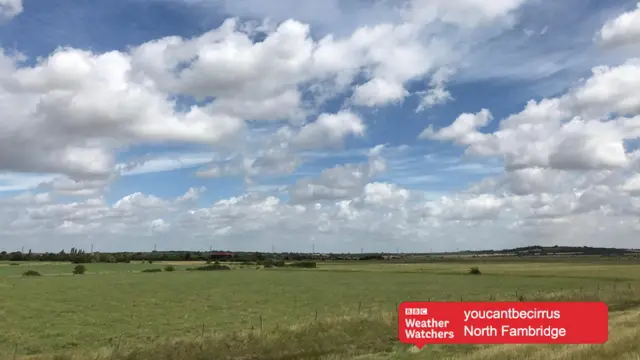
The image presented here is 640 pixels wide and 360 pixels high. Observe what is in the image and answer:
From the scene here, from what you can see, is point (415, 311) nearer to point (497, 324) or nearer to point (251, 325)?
point (497, 324)

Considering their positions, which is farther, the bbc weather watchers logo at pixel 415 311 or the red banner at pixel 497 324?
the bbc weather watchers logo at pixel 415 311

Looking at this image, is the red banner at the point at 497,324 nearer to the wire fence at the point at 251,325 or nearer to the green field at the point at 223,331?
the green field at the point at 223,331

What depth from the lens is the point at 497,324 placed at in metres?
25.6

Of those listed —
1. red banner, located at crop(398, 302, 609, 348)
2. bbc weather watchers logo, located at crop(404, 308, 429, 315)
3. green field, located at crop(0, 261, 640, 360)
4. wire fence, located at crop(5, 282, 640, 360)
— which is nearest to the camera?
red banner, located at crop(398, 302, 609, 348)

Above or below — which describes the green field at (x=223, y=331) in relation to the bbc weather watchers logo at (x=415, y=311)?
below

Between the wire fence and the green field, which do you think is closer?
the green field

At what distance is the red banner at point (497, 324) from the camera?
22.0 metres

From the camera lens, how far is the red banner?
72.2 feet

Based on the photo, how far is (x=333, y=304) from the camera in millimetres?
51656

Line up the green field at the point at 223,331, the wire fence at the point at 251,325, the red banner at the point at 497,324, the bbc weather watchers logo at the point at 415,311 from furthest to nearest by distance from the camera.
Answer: the wire fence at the point at 251,325, the bbc weather watchers logo at the point at 415,311, the green field at the point at 223,331, the red banner at the point at 497,324

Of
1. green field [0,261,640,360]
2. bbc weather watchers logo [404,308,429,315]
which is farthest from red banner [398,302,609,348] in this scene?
green field [0,261,640,360]

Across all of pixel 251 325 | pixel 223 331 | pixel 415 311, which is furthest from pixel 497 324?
pixel 251 325

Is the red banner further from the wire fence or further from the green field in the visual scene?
the wire fence

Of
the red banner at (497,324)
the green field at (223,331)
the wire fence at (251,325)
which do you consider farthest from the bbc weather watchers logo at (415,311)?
the wire fence at (251,325)
